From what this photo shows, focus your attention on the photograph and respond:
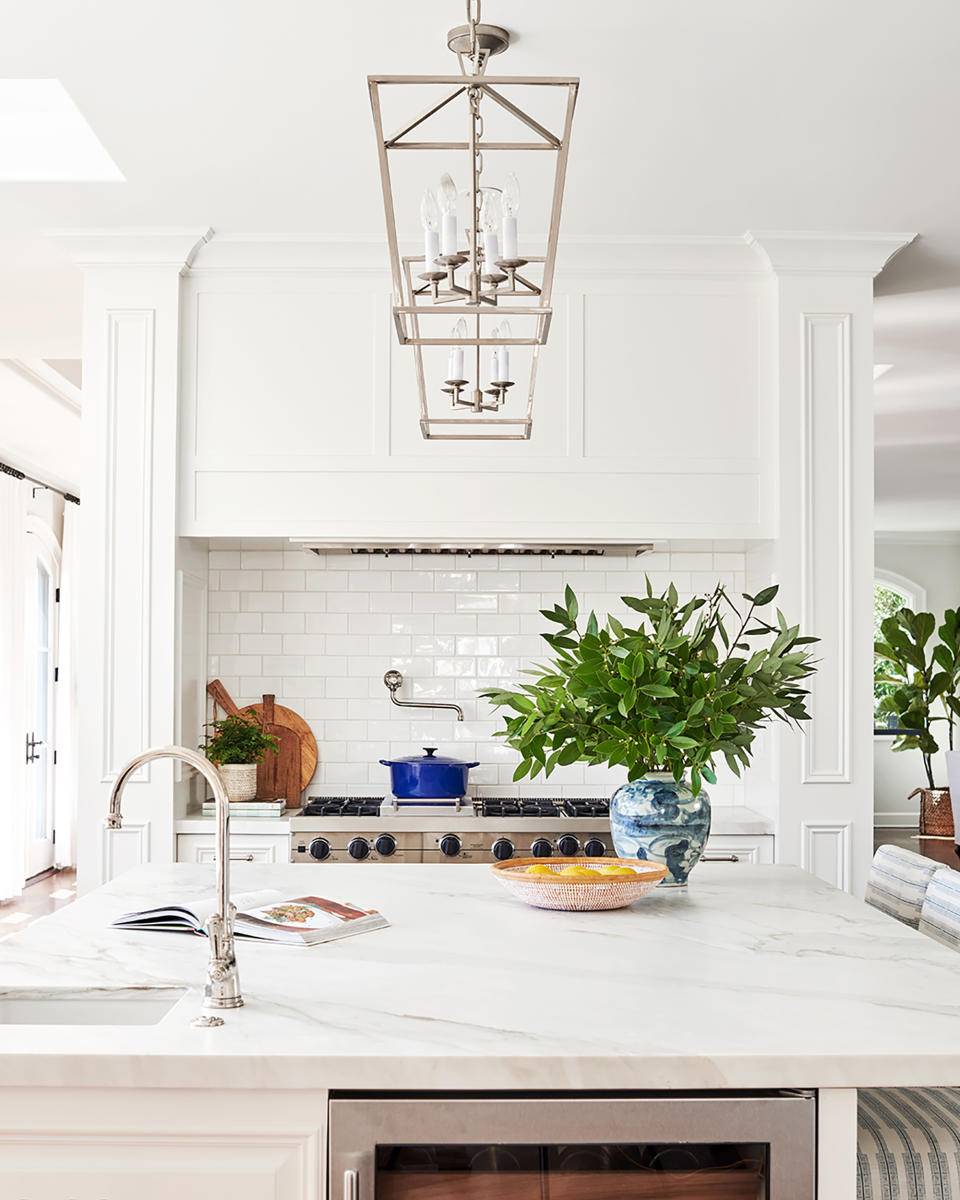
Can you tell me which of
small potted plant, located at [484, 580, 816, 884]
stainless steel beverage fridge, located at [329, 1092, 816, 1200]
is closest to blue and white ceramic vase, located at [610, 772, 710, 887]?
small potted plant, located at [484, 580, 816, 884]

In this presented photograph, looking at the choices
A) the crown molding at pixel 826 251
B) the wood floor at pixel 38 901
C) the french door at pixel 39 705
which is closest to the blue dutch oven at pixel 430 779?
the crown molding at pixel 826 251

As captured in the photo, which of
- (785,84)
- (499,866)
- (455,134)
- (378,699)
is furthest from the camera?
(378,699)

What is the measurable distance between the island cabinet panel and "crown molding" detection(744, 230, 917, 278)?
342 cm

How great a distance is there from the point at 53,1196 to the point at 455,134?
2.82m

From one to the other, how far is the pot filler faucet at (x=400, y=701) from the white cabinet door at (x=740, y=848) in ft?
3.78

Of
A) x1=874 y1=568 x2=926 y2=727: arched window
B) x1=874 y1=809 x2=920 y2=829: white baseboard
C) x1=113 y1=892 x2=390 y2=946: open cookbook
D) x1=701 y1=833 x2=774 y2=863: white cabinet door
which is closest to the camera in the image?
x1=113 y1=892 x2=390 y2=946: open cookbook

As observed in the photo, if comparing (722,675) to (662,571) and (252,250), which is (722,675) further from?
(252,250)

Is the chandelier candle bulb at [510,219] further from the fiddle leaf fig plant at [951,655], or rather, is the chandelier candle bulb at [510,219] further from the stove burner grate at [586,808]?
the fiddle leaf fig plant at [951,655]

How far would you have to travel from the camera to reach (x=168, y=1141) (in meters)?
1.44

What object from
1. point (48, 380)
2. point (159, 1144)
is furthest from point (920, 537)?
point (159, 1144)

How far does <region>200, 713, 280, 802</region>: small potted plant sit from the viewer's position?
4.25 meters

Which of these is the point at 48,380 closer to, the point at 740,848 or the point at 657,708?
the point at 740,848

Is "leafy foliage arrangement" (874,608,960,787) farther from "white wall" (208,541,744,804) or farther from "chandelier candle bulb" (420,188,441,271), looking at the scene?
"chandelier candle bulb" (420,188,441,271)

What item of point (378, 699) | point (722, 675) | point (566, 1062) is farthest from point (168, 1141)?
point (378, 699)
